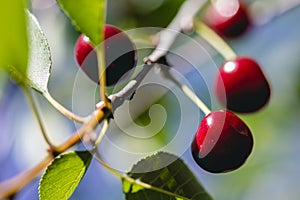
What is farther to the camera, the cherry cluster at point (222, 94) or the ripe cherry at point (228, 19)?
the ripe cherry at point (228, 19)

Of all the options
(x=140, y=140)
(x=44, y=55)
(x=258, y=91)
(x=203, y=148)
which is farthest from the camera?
(x=140, y=140)

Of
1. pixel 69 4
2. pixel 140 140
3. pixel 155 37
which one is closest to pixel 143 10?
pixel 140 140

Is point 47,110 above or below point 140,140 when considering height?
above

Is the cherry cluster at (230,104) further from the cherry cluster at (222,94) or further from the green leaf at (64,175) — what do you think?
the green leaf at (64,175)

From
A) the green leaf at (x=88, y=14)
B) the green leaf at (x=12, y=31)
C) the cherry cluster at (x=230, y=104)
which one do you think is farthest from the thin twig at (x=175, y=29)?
the green leaf at (x=12, y=31)

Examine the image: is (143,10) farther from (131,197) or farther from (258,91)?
(131,197)

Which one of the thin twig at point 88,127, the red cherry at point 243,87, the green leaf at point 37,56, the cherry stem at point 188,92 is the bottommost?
the red cherry at point 243,87

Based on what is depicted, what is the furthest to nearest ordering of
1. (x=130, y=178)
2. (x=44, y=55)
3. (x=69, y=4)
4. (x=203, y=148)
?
(x=130, y=178), (x=203, y=148), (x=44, y=55), (x=69, y=4)
